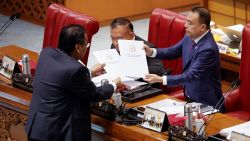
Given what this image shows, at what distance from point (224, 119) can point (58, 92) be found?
111 cm

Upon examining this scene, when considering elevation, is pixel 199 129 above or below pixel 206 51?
below

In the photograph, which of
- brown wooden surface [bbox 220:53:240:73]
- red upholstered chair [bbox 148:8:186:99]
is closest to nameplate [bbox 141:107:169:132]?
red upholstered chair [bbox 148:8:186:99]

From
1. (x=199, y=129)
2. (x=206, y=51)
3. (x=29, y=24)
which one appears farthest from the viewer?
(x=29, y=24)

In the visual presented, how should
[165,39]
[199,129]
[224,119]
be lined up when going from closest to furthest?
[199,129], [224,119], [165,39]

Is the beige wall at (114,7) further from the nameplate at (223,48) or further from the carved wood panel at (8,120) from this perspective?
the carved wood panel at (8,120)

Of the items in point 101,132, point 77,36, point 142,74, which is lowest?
point 101,132

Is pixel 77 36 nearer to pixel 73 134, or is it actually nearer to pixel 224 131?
pixel 73 134

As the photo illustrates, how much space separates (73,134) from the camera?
3.93m

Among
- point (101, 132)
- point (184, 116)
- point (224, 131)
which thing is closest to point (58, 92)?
point (101, 132)

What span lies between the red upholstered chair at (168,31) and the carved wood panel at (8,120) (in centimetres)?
136

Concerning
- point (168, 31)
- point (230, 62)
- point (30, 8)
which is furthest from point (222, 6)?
point (30, 8)

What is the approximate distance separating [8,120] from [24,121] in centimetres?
21

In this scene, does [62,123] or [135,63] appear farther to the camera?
[135,63]

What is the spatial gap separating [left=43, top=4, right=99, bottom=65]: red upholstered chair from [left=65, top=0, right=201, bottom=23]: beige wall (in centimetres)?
325
